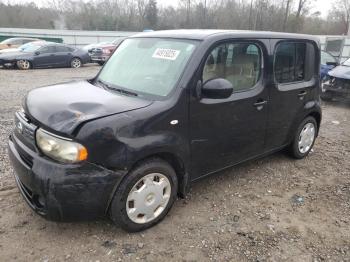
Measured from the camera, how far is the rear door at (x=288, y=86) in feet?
13.3

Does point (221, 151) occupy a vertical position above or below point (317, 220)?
A: above

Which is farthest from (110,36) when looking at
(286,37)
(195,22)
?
(286,37)

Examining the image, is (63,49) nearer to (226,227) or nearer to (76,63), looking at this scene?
A: (76,63)

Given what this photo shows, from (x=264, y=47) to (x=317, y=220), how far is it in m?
2.02

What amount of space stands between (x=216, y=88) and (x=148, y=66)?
81cm

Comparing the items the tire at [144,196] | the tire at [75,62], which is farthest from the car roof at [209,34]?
the tire at [75,62]

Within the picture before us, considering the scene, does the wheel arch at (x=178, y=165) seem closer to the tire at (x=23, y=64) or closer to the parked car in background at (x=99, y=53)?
the tire at (x=23, y=64)

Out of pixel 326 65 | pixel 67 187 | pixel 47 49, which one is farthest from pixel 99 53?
pixel 67 187

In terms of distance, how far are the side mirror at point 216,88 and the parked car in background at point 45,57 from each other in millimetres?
14309

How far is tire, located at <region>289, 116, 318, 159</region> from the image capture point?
15.7ft

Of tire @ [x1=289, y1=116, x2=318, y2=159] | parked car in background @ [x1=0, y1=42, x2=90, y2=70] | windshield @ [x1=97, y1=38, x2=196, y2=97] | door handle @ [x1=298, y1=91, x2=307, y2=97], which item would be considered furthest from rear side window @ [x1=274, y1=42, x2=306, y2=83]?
parked car in background @ [x1=0, y1=42, x2=90, y2=70]

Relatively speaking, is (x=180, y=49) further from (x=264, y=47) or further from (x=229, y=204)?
(x=229, y=204)

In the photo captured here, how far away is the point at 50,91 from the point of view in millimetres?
3320

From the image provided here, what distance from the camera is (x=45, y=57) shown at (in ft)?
51.9
